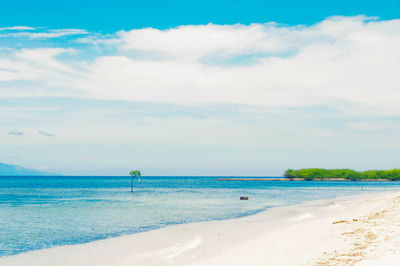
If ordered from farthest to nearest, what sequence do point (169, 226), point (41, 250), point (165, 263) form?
point (169, 226) < point (41, 250) < point (165, 263)

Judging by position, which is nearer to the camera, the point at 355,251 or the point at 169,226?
the point at 355,251

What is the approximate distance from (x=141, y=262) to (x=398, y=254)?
1071cm

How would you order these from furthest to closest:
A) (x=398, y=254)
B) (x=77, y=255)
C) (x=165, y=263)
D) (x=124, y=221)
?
1. (x=124, y=221)
2. (x=77, y=255)
3. (x=165, y=263)
4. (x=398, y=254)

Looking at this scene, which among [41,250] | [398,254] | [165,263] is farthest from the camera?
[41,250]

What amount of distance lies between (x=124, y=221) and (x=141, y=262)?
17.5 meters

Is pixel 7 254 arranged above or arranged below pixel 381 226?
below

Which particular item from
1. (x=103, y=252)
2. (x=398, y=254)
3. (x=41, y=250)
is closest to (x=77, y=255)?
(x=103, y=252)

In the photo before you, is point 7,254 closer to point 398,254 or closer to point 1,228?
point 1,228

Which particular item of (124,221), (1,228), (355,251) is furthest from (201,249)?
(1,228)

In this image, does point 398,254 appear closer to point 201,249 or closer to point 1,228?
point 201,249

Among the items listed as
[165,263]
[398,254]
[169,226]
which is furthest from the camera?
[169,226]

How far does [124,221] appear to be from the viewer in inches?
1345

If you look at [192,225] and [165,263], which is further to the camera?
[192,225]

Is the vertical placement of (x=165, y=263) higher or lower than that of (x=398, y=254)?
lower
